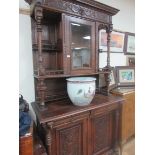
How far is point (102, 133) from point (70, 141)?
18.0 inches

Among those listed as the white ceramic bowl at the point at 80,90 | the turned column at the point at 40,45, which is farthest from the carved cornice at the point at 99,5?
the white ceramic bowl at the point at 80,90

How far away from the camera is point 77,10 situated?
1553 millimetres

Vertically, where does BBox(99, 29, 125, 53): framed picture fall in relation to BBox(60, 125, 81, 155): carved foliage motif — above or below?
above

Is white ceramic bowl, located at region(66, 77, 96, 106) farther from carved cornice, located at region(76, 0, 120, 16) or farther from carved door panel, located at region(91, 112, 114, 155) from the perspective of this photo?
carved cornice, located at region(76, 0, 120, 16)

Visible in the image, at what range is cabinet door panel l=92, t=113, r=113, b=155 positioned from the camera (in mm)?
1657

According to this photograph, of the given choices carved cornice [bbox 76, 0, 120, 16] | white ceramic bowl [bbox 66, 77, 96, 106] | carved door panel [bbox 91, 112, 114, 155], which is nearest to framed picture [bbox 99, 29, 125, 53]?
carved cornice [bbox 76, 0, 120, 16]

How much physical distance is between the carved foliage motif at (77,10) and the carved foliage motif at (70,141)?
1.15m

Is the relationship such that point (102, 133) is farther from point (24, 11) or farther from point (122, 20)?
point (122, 20)

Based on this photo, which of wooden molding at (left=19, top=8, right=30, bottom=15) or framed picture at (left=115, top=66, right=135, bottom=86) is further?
framed picture at (left=115, top=66, right=135, bottom=86)

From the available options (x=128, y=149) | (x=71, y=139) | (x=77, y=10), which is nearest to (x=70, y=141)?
(x=71, y=139)
